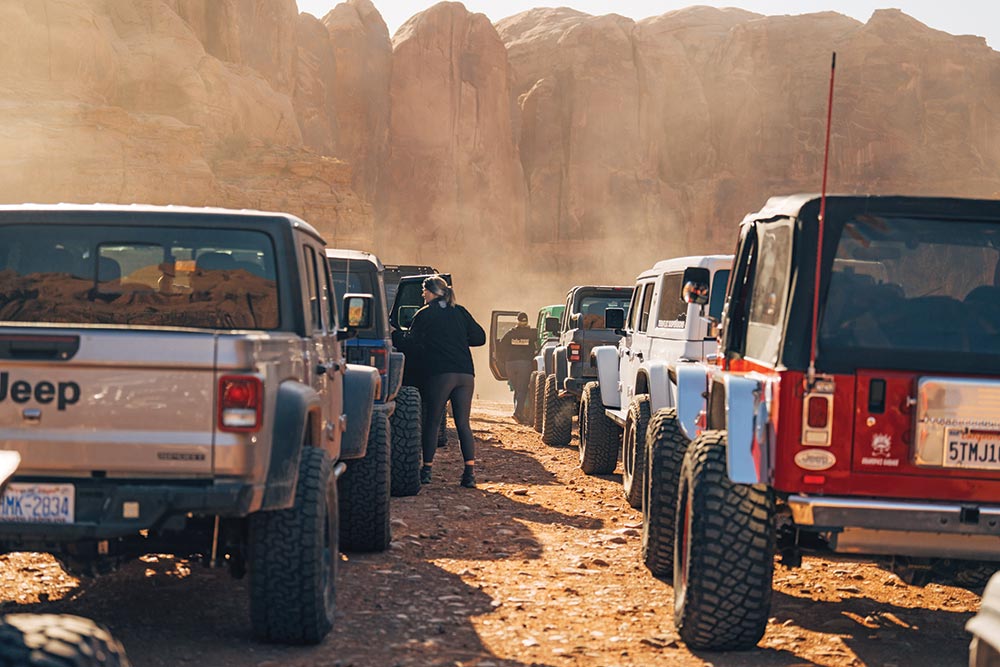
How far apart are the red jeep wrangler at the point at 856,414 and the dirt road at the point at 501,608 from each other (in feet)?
1.85

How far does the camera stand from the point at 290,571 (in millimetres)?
5328

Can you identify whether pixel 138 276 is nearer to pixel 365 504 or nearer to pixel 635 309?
pixel 365 504

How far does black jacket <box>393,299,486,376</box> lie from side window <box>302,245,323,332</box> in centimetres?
454

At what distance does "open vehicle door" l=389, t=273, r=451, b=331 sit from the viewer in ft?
46.1

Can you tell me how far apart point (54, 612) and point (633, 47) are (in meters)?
78.0

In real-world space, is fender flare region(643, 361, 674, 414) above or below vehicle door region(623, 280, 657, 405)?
below

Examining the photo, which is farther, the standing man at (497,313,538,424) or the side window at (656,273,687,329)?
the standing man at (497,313,538,424)

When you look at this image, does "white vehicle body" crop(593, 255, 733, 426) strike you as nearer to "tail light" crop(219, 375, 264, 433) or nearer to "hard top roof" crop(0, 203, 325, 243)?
"hard top roof" crop(0, 203, 325, 243)

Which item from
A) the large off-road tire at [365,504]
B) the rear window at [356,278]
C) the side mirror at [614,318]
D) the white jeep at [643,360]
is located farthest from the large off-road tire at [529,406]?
the large off-road tire at [365,504]

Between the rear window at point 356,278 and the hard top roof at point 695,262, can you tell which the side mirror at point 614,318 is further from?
the rear window at point 356,278

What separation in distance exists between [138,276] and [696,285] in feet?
10.8

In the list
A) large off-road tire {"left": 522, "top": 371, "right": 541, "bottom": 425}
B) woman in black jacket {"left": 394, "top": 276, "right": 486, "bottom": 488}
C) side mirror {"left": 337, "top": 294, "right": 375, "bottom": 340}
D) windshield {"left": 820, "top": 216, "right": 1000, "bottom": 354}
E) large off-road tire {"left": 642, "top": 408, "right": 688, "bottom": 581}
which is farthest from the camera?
large off-road tire {"left": 522, "top": 371, "right": 541, "bottom": 425}

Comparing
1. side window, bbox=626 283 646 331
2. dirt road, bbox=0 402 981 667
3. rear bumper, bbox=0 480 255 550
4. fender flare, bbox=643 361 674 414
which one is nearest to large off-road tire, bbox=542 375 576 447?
side window, bbox=626 283 646 331

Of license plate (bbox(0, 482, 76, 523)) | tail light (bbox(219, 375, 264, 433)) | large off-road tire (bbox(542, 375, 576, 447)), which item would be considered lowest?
large off-road tire (bbox(542, 375, 576, 447))
